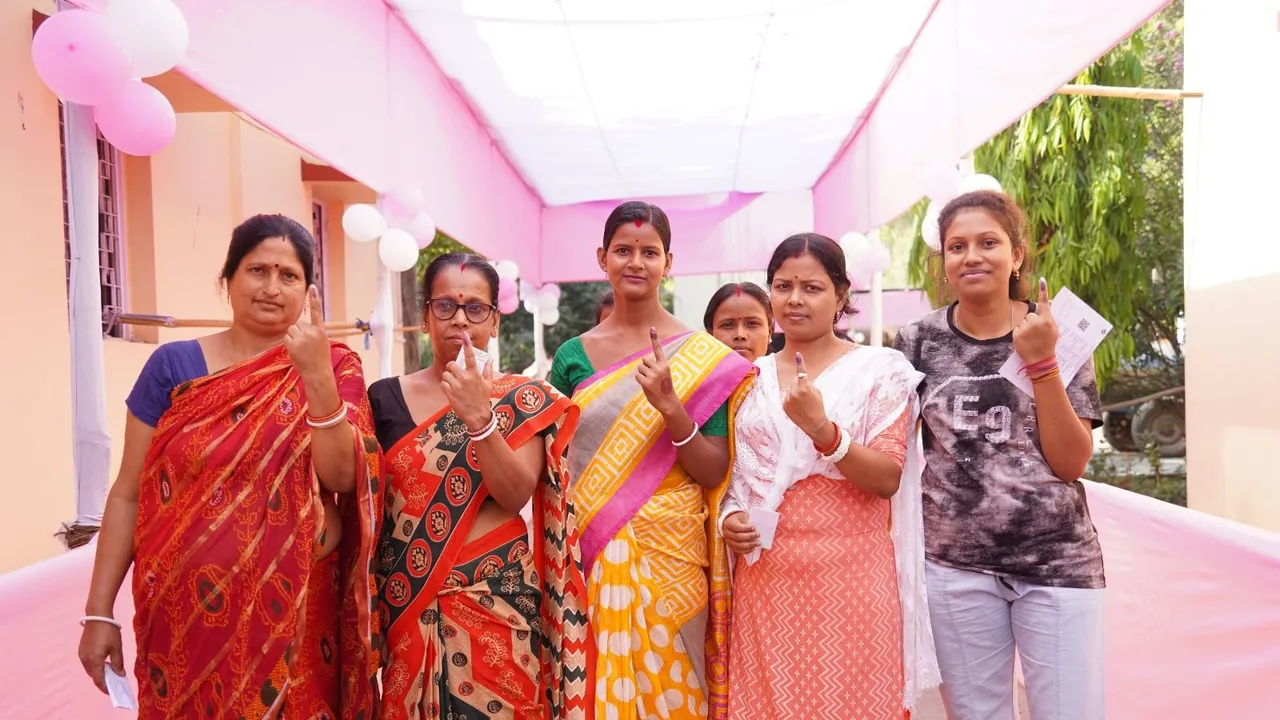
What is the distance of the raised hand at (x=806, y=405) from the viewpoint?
2.32 m

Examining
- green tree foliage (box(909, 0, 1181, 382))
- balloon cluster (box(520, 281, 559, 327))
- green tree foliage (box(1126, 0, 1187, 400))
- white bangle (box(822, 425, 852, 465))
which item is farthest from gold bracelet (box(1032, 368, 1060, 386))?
balloon cluster (box(520, 281, 559, 327))

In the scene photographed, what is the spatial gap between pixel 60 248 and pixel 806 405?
176 inches

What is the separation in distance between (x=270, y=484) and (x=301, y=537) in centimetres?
14

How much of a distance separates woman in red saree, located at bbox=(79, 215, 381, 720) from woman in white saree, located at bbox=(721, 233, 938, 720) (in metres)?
0.99

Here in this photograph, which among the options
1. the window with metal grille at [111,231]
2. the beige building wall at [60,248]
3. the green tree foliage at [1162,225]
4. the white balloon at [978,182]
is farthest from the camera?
the green tree foliage at [1162,225]

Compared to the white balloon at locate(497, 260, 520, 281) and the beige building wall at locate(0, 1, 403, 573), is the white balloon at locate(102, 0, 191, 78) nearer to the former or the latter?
the beige building wall at locate(0, 1, 403, 573)

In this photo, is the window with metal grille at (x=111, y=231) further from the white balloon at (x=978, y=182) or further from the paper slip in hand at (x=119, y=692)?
the white balloon at (x=978, y=182)

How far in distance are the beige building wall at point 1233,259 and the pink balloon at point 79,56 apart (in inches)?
205

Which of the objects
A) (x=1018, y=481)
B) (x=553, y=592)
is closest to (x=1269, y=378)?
(x=1018, y=481)

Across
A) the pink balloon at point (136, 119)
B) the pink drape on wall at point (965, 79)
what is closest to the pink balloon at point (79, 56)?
the pink balloon at point (136, 119)

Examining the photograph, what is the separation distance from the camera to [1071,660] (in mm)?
2367

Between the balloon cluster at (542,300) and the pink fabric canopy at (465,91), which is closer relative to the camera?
the pink fabric canopy at (465,91)

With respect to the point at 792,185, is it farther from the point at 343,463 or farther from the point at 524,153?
the point at 343,463

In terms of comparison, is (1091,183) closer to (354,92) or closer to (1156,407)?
(1156,407)
